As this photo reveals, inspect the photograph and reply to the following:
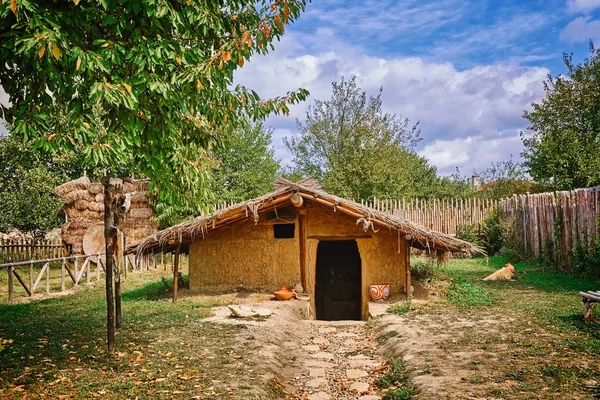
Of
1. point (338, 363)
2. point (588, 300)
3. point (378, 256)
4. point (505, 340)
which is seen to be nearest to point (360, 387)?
point (338, 363)

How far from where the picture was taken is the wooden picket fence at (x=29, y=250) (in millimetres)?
20908

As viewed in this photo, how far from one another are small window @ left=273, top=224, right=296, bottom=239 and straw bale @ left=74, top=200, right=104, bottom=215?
469 inches

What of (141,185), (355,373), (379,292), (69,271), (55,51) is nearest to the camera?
(55,51)

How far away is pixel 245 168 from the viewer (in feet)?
98.0

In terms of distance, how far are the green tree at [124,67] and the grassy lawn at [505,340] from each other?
4368mm

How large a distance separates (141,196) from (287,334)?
14.8 meters

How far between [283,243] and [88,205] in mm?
12745

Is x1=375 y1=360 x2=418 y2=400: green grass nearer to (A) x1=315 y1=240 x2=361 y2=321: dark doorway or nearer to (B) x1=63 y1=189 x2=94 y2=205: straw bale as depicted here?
(A) x1=315 y1=240 x2=361 y2=321: dark doorway

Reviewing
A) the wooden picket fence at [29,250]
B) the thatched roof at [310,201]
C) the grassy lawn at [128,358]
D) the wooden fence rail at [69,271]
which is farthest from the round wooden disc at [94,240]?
the grassy lawn at [128,358]

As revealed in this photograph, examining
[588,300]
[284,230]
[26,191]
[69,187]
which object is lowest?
[588,300]

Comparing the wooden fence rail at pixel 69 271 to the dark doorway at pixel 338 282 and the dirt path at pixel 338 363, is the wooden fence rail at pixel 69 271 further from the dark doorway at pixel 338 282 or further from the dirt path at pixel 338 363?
the dirt path at pixel 338 363

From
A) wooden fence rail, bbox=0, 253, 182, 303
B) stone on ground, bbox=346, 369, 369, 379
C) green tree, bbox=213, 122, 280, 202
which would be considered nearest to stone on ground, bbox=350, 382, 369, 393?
stone on ground, bbox=346, 369, 369, 379

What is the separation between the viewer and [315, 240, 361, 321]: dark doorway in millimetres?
15633

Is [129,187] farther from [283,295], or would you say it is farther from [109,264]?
[109,264]
